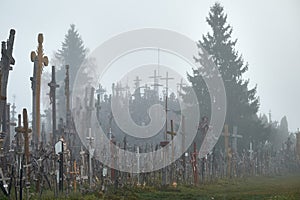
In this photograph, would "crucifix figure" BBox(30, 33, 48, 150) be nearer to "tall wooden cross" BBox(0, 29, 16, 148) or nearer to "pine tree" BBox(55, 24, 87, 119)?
"tall wooden cross" BBox(0, 29, 16, 148)

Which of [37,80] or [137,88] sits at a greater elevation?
[137,88]

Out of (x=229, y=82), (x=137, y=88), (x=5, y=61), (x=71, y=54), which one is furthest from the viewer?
(x=71, y=54)

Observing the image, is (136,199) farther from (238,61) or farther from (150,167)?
(238,61)

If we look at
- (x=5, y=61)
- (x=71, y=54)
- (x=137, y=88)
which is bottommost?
(x=5, y=61)

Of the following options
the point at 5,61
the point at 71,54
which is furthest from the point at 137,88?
the point at 5,61

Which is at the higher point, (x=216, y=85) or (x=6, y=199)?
(x=216, y=85)

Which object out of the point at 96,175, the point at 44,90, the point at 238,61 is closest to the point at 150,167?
the point at 96,175

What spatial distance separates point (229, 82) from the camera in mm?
39969

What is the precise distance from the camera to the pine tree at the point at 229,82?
38.5 m

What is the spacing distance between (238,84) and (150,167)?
66.5ft

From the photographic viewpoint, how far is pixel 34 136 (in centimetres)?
1858

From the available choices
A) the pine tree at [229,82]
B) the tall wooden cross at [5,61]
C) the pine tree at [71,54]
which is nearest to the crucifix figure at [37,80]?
the tall wooden cross at [5,61]

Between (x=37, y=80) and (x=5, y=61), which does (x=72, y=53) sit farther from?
(x=5, y=61)

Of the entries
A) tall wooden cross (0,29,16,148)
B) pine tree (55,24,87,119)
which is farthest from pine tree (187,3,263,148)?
tall wooden cross (0,29,16,148)
